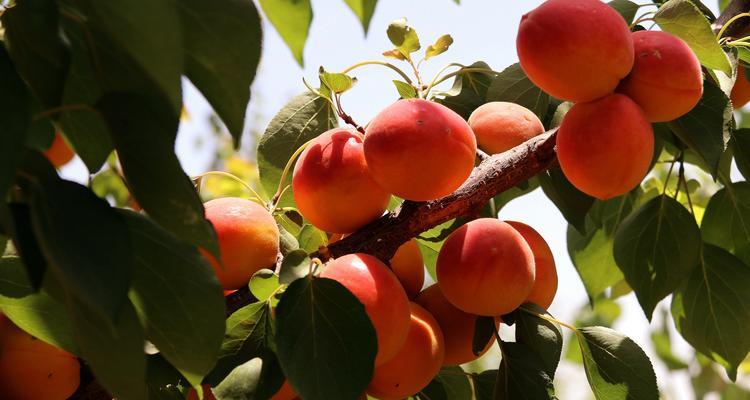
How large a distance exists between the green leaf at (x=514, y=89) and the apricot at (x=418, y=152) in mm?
258

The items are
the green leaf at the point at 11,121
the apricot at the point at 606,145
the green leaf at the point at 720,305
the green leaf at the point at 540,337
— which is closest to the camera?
the green leaf at the point at 11,121

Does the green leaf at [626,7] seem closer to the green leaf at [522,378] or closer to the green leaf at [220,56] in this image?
the green leaf at [522,378]

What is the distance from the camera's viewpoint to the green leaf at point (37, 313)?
2.51 feet

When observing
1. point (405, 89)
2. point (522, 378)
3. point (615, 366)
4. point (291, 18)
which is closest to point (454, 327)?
point (522, 378)

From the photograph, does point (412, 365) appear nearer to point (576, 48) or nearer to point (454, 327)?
point (454, 327)

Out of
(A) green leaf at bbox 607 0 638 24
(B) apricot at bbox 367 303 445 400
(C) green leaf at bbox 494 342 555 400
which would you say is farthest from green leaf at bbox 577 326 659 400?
(A) green leaf at bbox 607 0 638 24

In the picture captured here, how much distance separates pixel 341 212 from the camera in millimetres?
918

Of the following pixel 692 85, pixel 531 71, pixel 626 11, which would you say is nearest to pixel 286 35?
pixel 531 71

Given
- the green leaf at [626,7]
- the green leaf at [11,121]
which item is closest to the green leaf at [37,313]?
the green leaf at [11,121]

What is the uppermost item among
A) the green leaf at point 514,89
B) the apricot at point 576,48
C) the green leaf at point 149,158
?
the green leaf at point 149,158

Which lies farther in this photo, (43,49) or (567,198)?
(567,198)

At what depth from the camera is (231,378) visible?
79cm

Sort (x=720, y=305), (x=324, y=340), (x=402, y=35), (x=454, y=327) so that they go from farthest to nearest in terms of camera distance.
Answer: (x=720, y=305) → (x=402, y=35) → (x=454, y=327) → (x=324, y=340)

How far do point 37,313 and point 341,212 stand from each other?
1.01 feet
